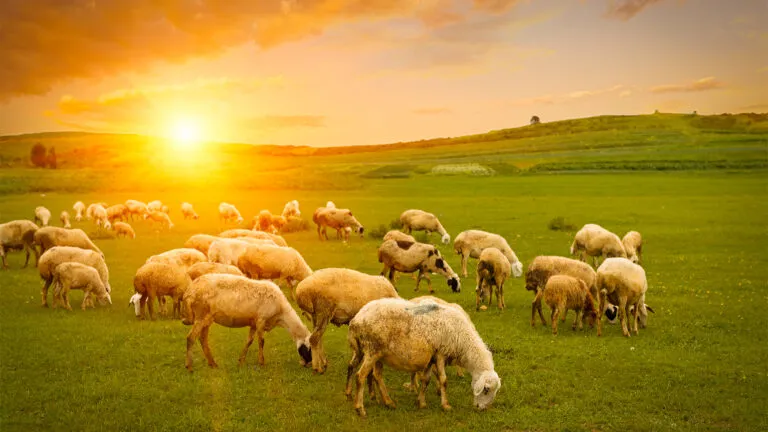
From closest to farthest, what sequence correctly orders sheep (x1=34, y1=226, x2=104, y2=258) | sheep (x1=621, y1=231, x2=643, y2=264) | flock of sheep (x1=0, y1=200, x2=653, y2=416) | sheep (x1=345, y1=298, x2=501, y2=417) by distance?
sheep (x1=345, y1=298, x2=501, y2=417), flock of sheep (x1=0, y1=200, x2=653, y2=416), sheep (x1=34, y1=226, x2=104, y2=258), sheep (x1=621, y1=231, x2=643, y2=264)

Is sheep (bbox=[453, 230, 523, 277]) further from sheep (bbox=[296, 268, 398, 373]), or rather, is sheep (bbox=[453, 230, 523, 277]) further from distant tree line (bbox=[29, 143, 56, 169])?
distant tree line (bbox=[29, 143, 56, 169])

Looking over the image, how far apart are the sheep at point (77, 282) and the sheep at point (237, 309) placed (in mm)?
6733

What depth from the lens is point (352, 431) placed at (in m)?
9.43

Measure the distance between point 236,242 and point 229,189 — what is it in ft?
184

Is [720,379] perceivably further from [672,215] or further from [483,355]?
[672,215]

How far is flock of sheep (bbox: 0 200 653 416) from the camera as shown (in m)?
10.1

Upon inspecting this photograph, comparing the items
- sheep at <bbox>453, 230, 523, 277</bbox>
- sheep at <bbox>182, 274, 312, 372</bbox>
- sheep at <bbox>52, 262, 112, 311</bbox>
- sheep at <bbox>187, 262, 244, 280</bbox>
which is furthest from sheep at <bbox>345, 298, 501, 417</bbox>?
sheep at <bbox>453, 230, 523, 277</bbox>

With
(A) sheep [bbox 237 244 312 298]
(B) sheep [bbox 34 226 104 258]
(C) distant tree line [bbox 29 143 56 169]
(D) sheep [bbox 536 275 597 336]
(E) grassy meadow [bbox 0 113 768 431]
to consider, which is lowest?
(E) grassy meadow [bbox 0 113 768 431]

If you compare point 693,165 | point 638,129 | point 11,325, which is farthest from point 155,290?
point 638,129

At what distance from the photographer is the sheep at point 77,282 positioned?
16.9 meters

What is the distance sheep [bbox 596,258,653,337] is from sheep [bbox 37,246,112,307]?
52.5ft

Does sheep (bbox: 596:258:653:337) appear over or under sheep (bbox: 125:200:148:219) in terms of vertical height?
under

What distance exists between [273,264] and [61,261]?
7.13 meters

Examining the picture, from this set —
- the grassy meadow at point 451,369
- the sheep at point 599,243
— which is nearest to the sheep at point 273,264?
the grassy meadow at point 451,369
